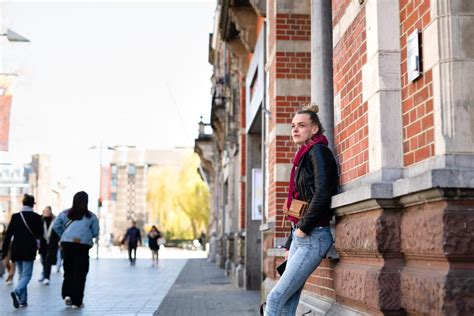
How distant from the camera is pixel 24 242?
35.1 ft

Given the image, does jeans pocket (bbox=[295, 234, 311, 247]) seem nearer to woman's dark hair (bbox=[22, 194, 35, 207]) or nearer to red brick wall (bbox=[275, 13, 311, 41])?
red brick wall (bbox=[275, 13, 311, 41])

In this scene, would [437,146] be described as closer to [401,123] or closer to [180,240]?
[401,123]

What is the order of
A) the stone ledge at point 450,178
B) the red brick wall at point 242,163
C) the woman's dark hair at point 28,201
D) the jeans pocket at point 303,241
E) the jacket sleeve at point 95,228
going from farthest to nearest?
the red brick wall at point 242,163
the woman's dark hair at point 28,201
the jacket sleeve at point 95,228
the jeans pocket at point 303,241
the stone ledge at point 450,178

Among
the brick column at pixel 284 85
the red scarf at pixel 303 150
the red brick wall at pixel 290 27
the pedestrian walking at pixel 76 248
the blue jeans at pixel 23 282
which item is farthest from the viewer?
the pedestrian walking at pixel 76 248

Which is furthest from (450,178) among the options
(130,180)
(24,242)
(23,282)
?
(130,180)

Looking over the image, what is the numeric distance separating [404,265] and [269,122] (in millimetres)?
5732

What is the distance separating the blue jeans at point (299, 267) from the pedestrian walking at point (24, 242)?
6.21 m

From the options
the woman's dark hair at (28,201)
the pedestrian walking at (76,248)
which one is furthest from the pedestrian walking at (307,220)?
the woman's dark hair at (28,201)

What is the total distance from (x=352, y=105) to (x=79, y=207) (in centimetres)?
629

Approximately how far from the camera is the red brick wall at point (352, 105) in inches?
190

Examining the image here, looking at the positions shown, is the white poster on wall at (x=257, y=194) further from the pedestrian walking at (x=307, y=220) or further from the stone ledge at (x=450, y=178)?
the stone ledge at (x=450, y=178)

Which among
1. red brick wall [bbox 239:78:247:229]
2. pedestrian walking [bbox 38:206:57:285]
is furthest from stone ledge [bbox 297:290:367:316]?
pedestrian walking [bbox 38:206:57:285]

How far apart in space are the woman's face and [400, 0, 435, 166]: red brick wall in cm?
92

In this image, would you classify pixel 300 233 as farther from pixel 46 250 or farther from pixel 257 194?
pixel 46 250
